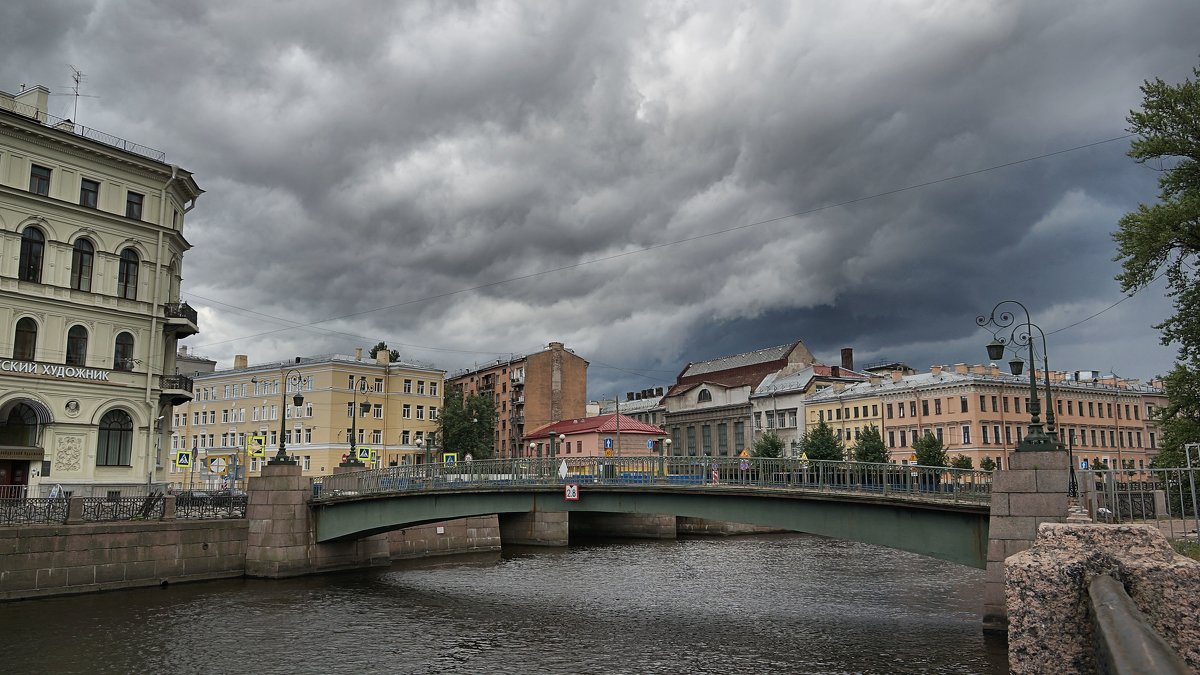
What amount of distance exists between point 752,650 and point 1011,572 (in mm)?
19494

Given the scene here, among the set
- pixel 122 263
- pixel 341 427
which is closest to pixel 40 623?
pixel 122 263

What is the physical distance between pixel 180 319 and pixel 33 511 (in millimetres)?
15154

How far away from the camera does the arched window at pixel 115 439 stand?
40281mm

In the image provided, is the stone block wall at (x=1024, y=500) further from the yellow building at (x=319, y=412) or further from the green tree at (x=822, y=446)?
the yellow building at (x=319, y=412)

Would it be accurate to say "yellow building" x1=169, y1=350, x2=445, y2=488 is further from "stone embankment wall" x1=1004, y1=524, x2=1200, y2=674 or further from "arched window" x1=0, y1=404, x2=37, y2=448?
"stone embankment wall" x1=1004, y1=524, x2=1200, y2=674

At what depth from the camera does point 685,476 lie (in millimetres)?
29703

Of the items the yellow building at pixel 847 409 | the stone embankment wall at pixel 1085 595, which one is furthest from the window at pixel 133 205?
the yellow building at pixel 847 409


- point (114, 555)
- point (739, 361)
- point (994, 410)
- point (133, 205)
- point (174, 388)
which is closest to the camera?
point (114, 555)

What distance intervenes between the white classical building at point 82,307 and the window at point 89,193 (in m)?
0.06

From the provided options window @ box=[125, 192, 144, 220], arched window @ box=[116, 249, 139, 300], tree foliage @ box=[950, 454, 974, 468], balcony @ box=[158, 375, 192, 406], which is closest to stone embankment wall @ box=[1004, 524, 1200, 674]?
arched window @ box=[116, 249, 139, 300]

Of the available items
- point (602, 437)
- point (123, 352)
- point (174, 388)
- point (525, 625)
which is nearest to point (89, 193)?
point (123, 352)

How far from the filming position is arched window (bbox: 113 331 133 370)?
41219mm

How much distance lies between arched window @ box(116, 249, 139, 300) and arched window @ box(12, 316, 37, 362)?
4.02 m

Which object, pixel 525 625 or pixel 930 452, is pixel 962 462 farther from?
pixel 525 625
